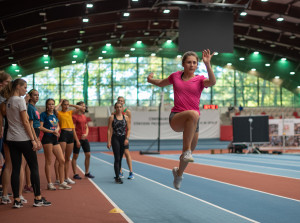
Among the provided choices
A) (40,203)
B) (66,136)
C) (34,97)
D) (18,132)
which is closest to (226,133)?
(66,136)

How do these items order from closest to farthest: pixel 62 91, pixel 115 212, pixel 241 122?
1. pixel 115 212
2. pixel 241 122
3. pixel 62 91

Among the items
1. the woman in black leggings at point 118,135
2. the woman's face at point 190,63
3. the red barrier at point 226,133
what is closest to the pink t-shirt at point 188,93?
the woman's face at point 190,63

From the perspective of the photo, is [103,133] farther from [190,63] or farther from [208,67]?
[208,67]

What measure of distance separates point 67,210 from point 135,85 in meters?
29.2

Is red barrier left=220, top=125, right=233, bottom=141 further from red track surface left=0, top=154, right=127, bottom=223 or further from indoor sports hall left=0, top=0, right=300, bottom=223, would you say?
red track surface left=0, top=154, right=127, bottom=223

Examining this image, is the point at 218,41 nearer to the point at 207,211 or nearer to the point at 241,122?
the point at 241,122

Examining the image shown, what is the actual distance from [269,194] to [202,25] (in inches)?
447

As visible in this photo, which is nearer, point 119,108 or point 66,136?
point 66,136

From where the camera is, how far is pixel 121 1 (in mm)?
23781

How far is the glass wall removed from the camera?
34.0 meters

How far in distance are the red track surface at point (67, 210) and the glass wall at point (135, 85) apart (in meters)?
26.2

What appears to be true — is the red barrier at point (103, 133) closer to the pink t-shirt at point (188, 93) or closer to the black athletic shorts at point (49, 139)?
the black athletic shorts at point (49, 139)

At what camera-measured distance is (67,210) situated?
19.8ft

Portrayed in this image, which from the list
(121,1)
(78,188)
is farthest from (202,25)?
(78,188)
